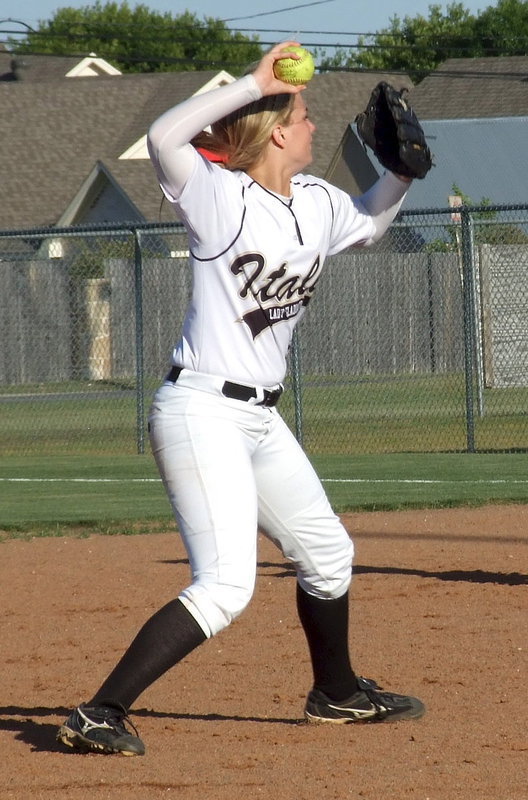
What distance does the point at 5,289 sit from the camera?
55.9ft

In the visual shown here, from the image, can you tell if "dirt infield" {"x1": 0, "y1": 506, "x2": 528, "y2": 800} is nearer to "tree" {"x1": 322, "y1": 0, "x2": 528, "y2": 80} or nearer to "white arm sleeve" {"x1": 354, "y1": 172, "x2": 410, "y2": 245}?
"white arm sleeve" {"x1": 354, "y1": 172, "x2": 410, "y2": 245}

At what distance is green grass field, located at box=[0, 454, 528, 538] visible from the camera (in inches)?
380

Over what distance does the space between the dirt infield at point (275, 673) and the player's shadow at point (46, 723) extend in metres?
0.01

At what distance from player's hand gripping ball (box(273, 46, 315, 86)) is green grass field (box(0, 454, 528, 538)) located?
18.9 feet

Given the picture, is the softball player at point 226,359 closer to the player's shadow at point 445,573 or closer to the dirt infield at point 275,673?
the dirt infield at point 275,673

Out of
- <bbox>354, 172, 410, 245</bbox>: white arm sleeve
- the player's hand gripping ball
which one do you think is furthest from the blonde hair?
<bbox>354, 172, 410, 245</bbox>: white arm sleeve

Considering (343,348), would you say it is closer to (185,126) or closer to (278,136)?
(278,136)

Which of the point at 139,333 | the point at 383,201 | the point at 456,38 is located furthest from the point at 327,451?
the point at 456,38

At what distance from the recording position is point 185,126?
3.78 m

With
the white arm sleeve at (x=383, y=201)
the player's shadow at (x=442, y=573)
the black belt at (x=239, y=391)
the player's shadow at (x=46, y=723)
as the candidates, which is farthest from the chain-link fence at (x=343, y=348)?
the black belt at (x=239, y=391)

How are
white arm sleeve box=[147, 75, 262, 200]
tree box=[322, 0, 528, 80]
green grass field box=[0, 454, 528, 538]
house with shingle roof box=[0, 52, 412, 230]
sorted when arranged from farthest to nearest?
tree box=[322, 0, 528, 80], house with shingle roof box=[0, 52, 412, 230], green grass field box=[0, 454, 528, 538], white arm sleeve box=[147, 75, 262, 200]

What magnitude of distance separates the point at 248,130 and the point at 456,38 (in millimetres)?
61744

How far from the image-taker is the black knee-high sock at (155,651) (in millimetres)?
3994

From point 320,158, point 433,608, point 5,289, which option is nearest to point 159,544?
point 433,608
